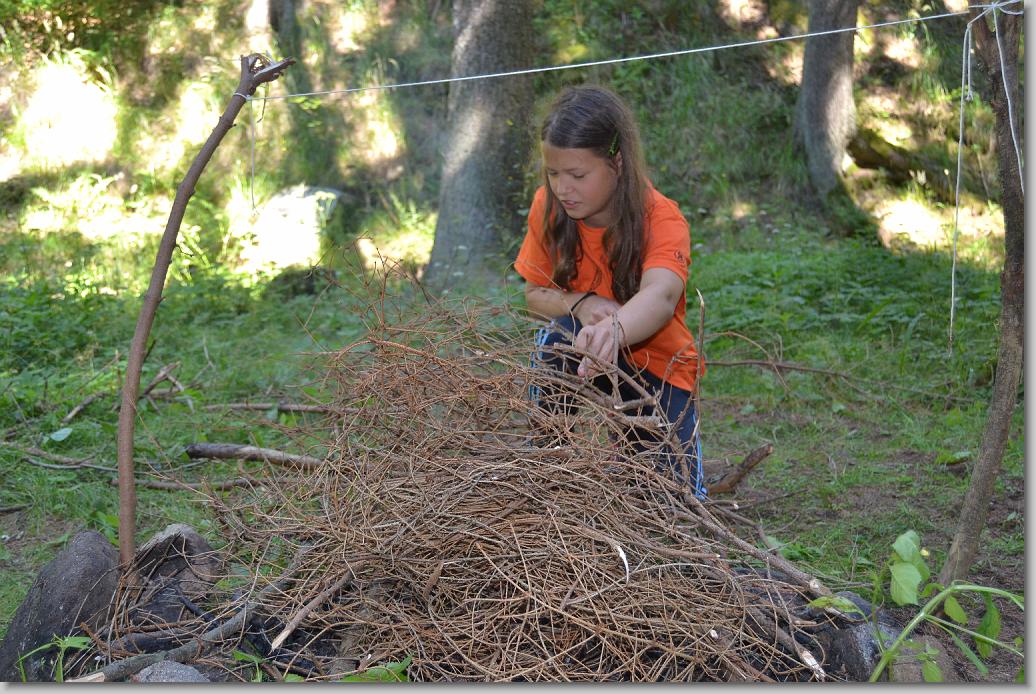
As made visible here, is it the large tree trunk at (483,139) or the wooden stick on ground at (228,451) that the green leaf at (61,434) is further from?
the large tree trunk at (483,139)

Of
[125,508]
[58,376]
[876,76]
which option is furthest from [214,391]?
[876,76]

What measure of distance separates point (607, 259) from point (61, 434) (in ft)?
8.45

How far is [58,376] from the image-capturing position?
497 cm

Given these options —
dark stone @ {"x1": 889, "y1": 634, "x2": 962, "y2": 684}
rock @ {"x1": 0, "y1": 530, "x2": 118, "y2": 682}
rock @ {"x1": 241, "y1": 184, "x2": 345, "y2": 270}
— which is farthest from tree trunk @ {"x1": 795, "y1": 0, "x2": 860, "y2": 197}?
rock @ {"x1": 0, "y1": 530, "x2": 118, "y2": 682}

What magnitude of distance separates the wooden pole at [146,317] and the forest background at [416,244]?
53cm

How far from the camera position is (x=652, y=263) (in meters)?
2.93

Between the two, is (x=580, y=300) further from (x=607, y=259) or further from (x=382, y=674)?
(x=382, y=674)

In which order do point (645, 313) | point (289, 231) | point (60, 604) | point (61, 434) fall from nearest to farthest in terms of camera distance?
point (60, 604)
point (645, 313)
point (61, 434)
point (289, 231)

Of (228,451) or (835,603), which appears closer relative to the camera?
(835,603)

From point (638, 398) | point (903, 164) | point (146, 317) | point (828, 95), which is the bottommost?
point (638, 398)

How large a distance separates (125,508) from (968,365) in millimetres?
4011

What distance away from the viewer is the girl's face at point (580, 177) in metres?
2.91

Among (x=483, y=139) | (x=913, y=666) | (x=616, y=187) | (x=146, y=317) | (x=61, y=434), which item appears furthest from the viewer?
(x=483, y=139)

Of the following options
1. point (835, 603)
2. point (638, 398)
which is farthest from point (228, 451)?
point (835, 603)
